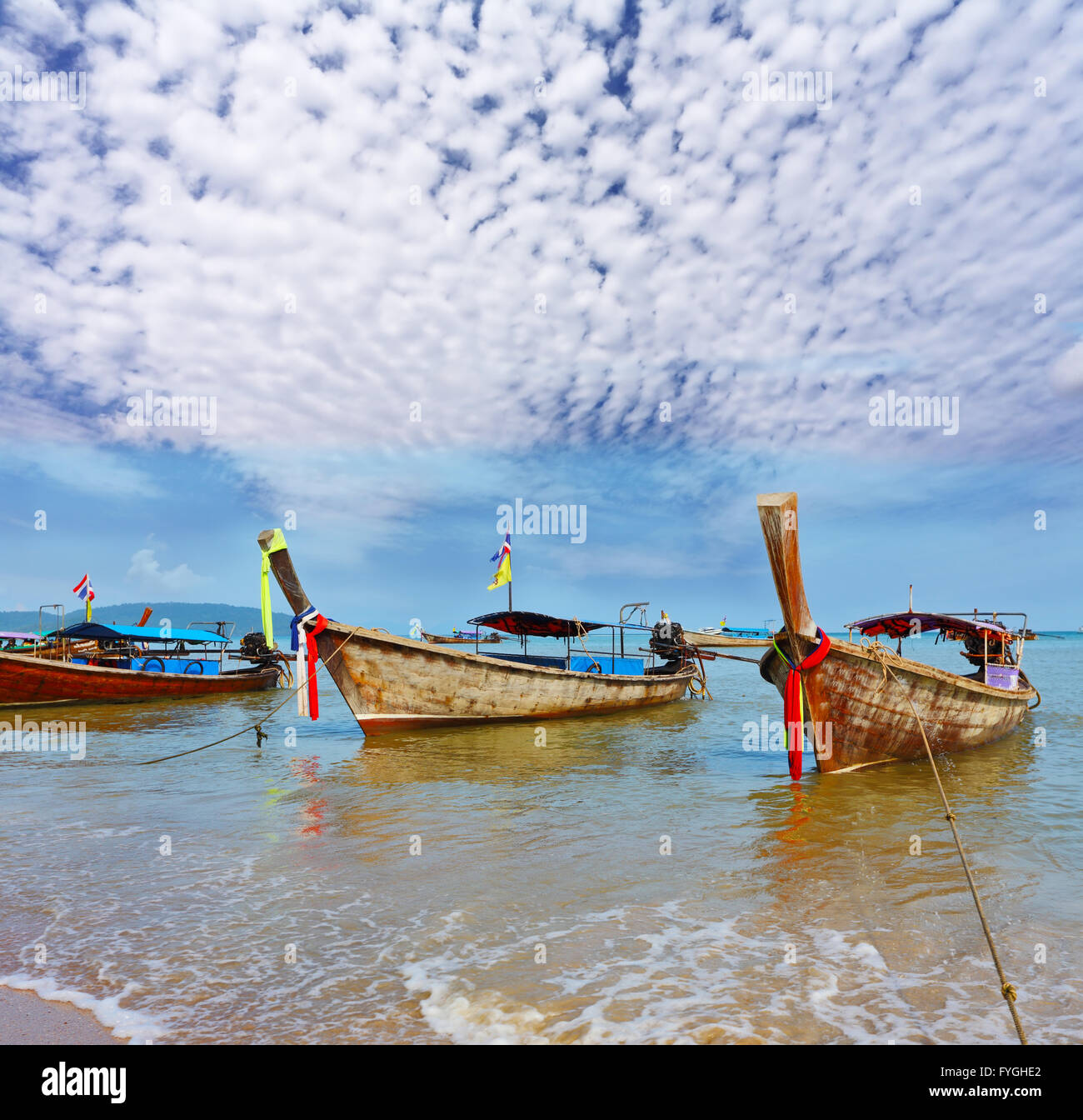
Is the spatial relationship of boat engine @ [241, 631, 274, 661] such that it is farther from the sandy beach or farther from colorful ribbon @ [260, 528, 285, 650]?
the sandy beach

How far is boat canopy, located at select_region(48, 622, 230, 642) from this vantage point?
26.2m

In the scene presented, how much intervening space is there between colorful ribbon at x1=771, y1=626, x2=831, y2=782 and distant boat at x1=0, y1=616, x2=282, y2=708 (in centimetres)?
2270

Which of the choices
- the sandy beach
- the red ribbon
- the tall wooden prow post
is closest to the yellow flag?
the red ribbon

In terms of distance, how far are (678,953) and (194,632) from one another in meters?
29.4

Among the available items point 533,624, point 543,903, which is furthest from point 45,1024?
point 533,624

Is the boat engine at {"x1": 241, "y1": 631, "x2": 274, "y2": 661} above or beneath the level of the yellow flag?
beneath

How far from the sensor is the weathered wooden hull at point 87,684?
2105 cm

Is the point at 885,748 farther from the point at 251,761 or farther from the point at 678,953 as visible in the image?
the point at 251,761

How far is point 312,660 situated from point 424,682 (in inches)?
109

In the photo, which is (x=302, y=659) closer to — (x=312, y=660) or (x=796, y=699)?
(x=312, y=660)

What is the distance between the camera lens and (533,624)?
20.4 m

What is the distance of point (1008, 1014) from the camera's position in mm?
4152

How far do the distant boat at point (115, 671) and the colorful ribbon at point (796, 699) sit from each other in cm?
2270

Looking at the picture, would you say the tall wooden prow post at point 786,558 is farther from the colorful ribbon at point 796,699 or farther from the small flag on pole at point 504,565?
the small flag on pole at point 504,565
